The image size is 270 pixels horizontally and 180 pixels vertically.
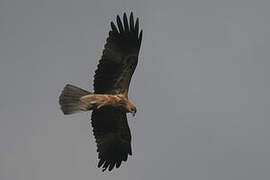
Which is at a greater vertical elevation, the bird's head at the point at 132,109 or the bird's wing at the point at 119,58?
the bird's wing at the point at 119,58

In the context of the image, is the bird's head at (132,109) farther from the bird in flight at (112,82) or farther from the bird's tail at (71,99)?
the bird's tail at (71,99)

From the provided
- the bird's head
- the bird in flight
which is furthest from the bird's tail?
the bird's head

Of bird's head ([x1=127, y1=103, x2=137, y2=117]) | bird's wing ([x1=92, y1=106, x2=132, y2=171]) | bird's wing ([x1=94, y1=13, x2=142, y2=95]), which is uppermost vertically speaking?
bird's wing ([x1=94, y1=13, x2=142, y2=95])

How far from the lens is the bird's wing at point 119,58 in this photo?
17.6 meters

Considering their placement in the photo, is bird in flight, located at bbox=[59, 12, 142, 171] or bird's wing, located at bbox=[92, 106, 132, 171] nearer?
bird in flight, located at bbox=[59, 12, 142, 171]

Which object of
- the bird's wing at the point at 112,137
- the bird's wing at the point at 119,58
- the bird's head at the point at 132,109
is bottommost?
the bird's wing at the point at 112,137

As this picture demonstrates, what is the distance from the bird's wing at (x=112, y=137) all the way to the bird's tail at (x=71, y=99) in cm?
57

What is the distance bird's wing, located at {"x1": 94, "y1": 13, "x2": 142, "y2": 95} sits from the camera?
17.6 m

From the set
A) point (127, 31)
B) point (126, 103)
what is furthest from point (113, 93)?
point (127, 31)

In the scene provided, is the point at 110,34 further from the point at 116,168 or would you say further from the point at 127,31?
the point at 116,168

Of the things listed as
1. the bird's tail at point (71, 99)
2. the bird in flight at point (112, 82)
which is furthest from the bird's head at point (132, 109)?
the bird's tail at point (71, 99)

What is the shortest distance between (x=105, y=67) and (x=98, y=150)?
8.14 feet

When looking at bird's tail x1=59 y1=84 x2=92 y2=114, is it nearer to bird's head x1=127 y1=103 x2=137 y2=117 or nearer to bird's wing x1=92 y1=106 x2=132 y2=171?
bird's wing x1=92 y1=106 x2=132 y2=171

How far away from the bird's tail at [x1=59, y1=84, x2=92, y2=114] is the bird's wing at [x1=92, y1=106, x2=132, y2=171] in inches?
22.3
